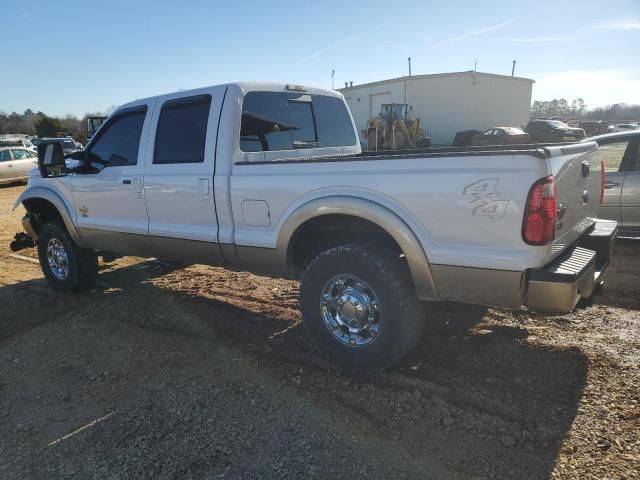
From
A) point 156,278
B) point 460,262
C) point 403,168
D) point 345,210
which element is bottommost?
point 156,278

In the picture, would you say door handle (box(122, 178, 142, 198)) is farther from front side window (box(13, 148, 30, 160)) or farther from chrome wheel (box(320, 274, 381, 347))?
front side window (box(13, 148, 30, 160))

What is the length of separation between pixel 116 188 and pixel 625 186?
5.82m

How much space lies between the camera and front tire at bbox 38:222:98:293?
5.22m

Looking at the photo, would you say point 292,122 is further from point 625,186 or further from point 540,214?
point 625,186

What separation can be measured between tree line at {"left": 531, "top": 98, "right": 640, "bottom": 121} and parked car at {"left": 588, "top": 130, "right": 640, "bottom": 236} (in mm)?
66209

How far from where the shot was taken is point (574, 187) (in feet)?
9.79

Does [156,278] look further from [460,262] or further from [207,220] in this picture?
[460,262]

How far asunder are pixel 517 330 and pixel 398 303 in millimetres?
1453

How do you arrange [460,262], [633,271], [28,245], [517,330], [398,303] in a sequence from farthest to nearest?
1. [28,245]
2. [633,271]
3. [517,330]
4. [398,303]
5. [460,262]

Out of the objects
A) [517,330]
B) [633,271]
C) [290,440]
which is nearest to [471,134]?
[633,271]

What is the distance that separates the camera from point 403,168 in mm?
2883

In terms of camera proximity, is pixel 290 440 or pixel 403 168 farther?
pixel 403 168

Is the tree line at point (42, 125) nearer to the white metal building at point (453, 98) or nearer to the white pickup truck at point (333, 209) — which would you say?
the white metal building at point (453, 98)

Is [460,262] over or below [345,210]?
below
